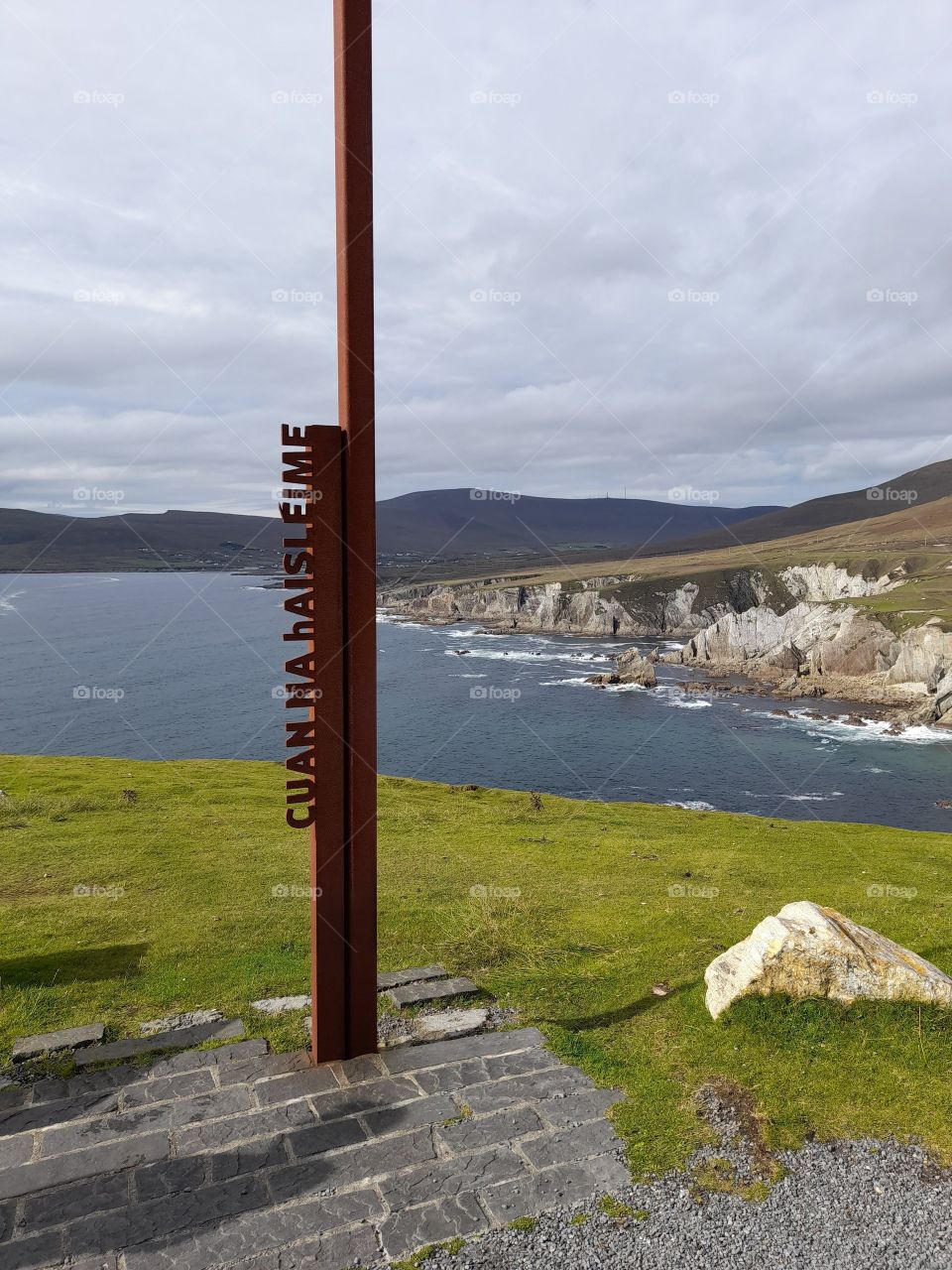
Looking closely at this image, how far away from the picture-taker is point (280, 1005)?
995 centimetres

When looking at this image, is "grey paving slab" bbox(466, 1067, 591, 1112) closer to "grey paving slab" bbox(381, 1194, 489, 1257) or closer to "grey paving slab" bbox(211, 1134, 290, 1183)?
"grey paving slab" bbox(381, 1194, 489, 1257)

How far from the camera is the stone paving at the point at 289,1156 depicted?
6031mm

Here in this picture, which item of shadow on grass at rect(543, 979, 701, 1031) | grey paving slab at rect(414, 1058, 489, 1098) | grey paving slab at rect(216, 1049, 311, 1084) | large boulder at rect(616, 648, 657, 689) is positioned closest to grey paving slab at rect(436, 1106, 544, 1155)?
grey paving slab at rect(414, 1058, 489, 1098)

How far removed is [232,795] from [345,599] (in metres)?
20.9

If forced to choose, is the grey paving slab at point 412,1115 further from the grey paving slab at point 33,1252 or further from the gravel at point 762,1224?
the grey paving slab at point 33,1252

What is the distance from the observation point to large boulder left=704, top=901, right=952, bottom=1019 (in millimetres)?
8906

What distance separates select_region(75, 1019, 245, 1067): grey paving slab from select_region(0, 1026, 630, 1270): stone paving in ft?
1.08

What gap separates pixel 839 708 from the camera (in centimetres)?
8269

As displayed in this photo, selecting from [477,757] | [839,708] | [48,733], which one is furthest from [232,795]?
[839,708]

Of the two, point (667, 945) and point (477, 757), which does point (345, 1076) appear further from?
point (477, 757)

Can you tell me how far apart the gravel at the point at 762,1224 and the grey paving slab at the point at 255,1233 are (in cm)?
84

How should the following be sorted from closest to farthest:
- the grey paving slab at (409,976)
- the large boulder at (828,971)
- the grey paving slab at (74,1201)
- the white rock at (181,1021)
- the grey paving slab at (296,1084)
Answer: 1. the grey paving slab at (74,1201)
2. the grey paving slab at (296,1084)
3. the large boulder at (828,971)
4. the white rock at (181,1021)
5. the grey paving slab at (409,976)

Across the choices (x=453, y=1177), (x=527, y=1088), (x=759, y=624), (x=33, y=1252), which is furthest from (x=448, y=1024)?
(x=759, y=624)

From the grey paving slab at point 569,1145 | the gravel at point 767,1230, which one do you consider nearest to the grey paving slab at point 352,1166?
the grey paving slab at point 569,1145
